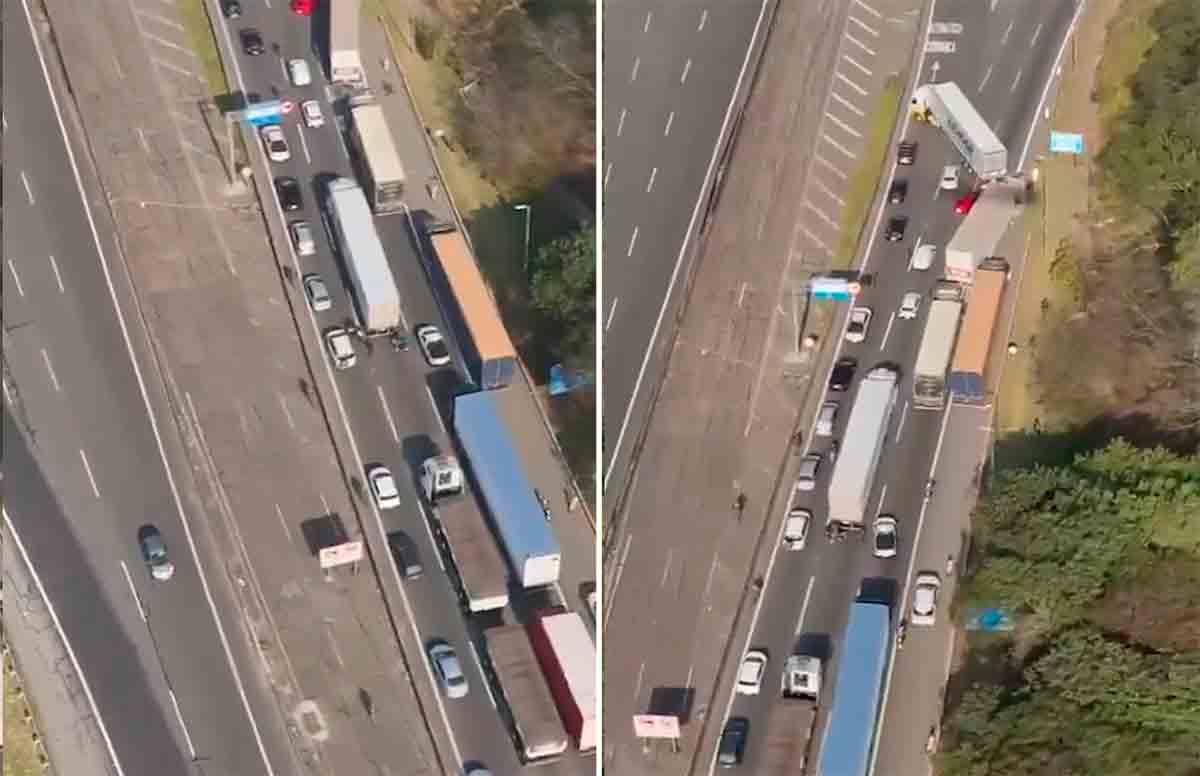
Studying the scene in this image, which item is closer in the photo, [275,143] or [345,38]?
[275,143]

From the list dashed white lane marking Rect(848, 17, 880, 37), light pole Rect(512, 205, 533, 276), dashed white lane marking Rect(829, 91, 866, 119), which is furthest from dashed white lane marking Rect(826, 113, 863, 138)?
light pole Rect(512, 205, 533, 276)

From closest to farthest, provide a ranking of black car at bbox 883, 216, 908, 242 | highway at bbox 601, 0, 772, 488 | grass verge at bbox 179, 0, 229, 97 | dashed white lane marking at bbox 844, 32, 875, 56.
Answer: highway at bbox 601, 0, 772, 488, black car at bbox 883, 216, 908, 242, grass verge at bbox 179, 0, 229, 97, dashed white lane marking at bbox 844, 32, 875, 56

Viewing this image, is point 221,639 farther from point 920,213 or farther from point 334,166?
point 920,213

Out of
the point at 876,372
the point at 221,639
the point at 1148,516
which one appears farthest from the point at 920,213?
Result: the point at 221,639

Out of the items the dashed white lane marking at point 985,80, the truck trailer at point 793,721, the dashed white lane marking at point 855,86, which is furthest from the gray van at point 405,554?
the dashed white lane marking at point 985,80

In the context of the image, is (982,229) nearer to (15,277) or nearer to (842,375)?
(842,375)

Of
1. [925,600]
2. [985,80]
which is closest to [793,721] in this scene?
[925,600]

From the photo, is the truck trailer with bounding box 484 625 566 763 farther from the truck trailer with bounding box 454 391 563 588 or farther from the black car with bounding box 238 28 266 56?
the black car with bounding box 238 28 266 56

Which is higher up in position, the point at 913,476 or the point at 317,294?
the point at 317,294
